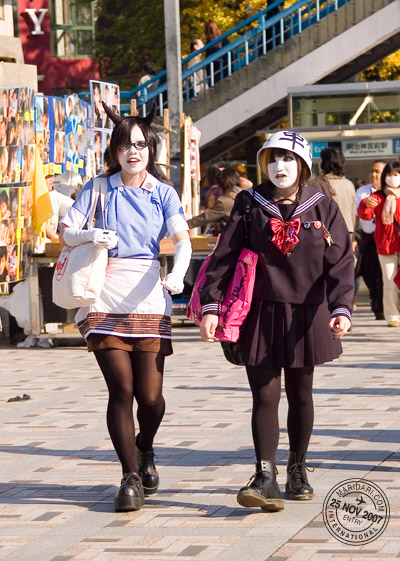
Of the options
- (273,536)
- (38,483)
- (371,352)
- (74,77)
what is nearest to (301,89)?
(371,352)

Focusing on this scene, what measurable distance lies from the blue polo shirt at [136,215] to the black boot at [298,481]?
1.17 metres

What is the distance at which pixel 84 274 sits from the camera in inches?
263

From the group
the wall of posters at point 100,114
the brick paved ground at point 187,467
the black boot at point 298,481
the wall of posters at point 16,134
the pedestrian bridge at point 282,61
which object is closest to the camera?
the brick paved ground at point 187,467

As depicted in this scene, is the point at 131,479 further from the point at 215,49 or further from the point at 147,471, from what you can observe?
the point at 215,49

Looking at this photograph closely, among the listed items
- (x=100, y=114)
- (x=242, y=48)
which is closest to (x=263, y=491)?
(x=100, y=114)

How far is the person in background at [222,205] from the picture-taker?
1599 cm

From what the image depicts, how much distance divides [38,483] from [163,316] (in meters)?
1.18

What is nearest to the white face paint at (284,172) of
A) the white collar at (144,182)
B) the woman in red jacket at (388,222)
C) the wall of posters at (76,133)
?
the white collar at (144,182)

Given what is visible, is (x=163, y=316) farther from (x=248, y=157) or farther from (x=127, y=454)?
(x=248, y=157)

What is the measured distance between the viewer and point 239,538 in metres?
5.91

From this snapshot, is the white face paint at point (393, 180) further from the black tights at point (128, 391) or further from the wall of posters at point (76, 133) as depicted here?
the black tights at point (128, 391)

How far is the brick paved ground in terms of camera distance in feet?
19.1

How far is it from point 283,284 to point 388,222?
8.46m

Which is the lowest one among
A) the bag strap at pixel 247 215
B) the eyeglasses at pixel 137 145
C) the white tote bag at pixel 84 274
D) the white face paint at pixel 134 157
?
the white tote bag at pixel 84 274
